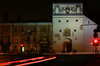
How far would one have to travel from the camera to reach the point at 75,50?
173ft

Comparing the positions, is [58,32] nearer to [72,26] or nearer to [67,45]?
[72,26]

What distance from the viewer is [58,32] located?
5466cm

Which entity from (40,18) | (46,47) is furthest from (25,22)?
(46,47)

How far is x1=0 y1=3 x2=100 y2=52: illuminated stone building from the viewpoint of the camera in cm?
5397

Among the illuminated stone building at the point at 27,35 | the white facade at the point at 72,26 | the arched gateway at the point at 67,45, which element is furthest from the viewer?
the arched gateway at the point at 67,45

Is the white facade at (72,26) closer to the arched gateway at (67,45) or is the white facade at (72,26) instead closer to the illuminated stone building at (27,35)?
the arched gateway at (67,45)

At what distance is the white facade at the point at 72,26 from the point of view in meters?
53.9

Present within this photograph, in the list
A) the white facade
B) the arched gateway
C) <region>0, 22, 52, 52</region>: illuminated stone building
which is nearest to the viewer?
the white facade

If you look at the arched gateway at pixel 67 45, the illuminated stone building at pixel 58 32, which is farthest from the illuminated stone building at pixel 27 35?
the arched gateway at pixel 67 45

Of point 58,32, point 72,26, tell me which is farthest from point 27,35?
point 72,26

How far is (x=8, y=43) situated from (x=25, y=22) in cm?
807

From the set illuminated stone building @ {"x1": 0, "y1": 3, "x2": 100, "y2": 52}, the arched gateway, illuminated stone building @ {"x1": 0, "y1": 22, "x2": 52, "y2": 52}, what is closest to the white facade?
illuminated stone building @ {"x1": 0, "y1": 3, "x2": 100, "y2": 52}

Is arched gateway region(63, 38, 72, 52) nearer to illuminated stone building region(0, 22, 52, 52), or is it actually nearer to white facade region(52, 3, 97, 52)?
white facade region(52, 3, 97, 52)

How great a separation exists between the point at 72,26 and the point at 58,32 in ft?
15.1
